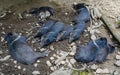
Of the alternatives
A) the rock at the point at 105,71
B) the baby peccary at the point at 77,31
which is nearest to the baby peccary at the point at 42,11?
the baby peccary at the point at 77,31

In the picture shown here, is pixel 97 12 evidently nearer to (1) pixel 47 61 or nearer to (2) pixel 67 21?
(2) pixel 67 21

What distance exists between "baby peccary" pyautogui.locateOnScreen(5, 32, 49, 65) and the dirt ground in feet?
0.14

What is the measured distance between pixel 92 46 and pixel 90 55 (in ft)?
0.46

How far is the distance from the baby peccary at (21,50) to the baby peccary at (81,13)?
26.0 inches

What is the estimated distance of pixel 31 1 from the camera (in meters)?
4.30

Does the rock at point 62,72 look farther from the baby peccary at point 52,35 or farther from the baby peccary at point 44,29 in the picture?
the baby peccary at point 44,29

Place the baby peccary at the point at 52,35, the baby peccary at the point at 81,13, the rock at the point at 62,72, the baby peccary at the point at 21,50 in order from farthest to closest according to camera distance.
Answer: the baby peccary at the point at 81,13 → the baby peccary at the point at 52,35 → the baby peccary at the point at 21,50 → the rock at the point at 62,72

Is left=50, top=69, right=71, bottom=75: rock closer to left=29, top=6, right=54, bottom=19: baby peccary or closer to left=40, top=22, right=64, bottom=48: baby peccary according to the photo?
left=40, top=22, right=64, bottom=48: baby peccary

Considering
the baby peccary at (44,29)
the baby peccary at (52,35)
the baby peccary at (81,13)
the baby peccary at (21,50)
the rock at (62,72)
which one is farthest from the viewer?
the baby peccary at (81,13)

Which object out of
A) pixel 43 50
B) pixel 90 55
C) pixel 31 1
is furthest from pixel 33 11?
pixel 90 55

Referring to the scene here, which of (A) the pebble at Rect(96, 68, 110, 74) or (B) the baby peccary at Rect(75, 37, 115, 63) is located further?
(B) the baby peccary at Rect(75, 37, 115, 63)

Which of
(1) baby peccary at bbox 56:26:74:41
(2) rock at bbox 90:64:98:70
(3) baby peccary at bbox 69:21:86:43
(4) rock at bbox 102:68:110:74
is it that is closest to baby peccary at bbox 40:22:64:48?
(1) baby peccary at bbox 56:26:74:41

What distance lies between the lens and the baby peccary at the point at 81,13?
3.98m

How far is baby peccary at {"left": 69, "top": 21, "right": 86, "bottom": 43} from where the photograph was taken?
12.1ft
